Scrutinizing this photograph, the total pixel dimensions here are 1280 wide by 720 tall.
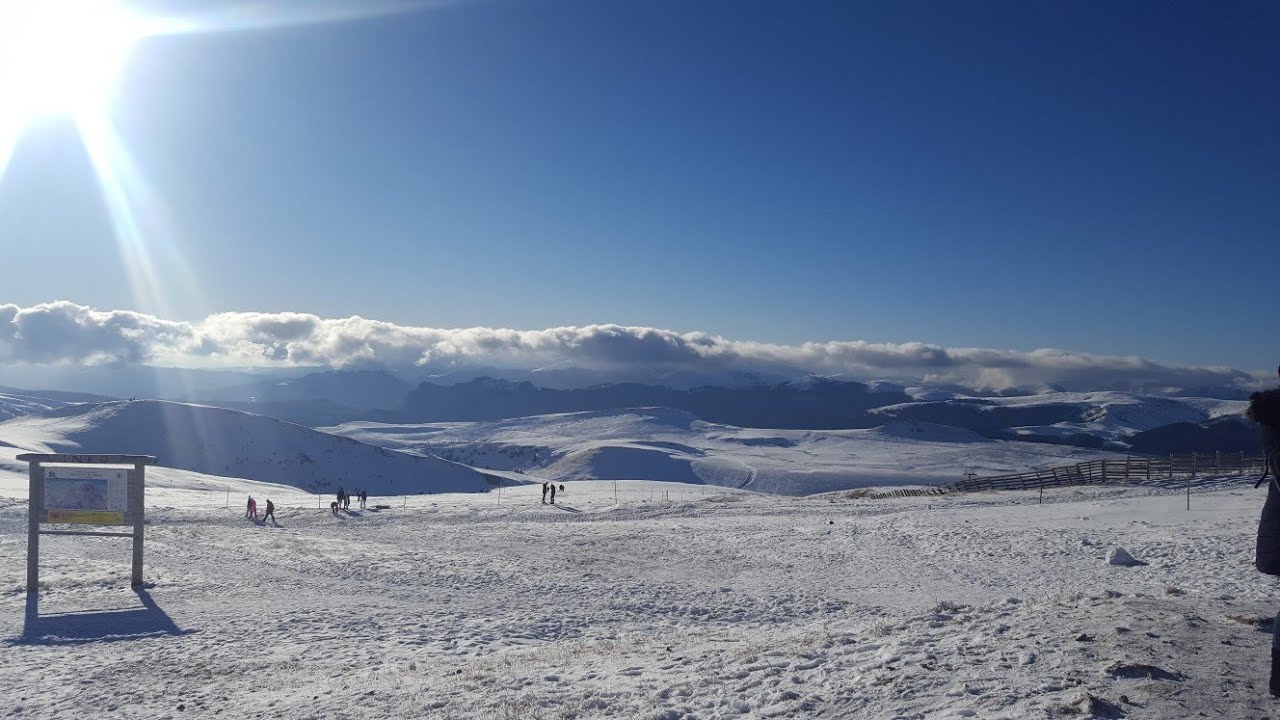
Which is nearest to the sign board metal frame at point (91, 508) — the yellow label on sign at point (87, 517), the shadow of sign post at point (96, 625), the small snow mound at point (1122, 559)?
the yellow label on sign at point (87, 517)

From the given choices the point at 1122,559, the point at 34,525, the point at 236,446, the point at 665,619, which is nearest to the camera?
the point at 665,619

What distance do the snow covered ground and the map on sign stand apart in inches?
59.8

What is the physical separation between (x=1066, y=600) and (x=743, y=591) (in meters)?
7.99

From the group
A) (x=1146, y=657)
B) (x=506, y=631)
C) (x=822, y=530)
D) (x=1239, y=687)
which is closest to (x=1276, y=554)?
(x=1239, y=687)

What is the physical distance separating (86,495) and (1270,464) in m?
22.7

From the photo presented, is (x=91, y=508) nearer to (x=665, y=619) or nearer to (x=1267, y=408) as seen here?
(x=665, y=619)

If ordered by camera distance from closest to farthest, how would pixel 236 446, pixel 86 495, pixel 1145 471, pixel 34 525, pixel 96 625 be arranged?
1. pixel 96 625
2. pixel 34 525
3. pixel 86 495
4. pixel 1145 471
5. pixel 236 446

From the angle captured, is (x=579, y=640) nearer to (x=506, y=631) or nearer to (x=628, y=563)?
(x=506, y=631)

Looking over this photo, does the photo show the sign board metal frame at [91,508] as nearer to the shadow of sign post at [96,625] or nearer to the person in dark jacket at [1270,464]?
the shadow of sign post at [96,625]

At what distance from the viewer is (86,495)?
19.6 metres

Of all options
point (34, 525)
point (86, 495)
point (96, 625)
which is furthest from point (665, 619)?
point (34, 525)

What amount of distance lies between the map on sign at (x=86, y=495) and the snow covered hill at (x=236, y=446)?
108074 mm

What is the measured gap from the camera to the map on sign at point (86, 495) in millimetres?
19516

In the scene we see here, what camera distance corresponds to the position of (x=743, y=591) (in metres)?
19.5
